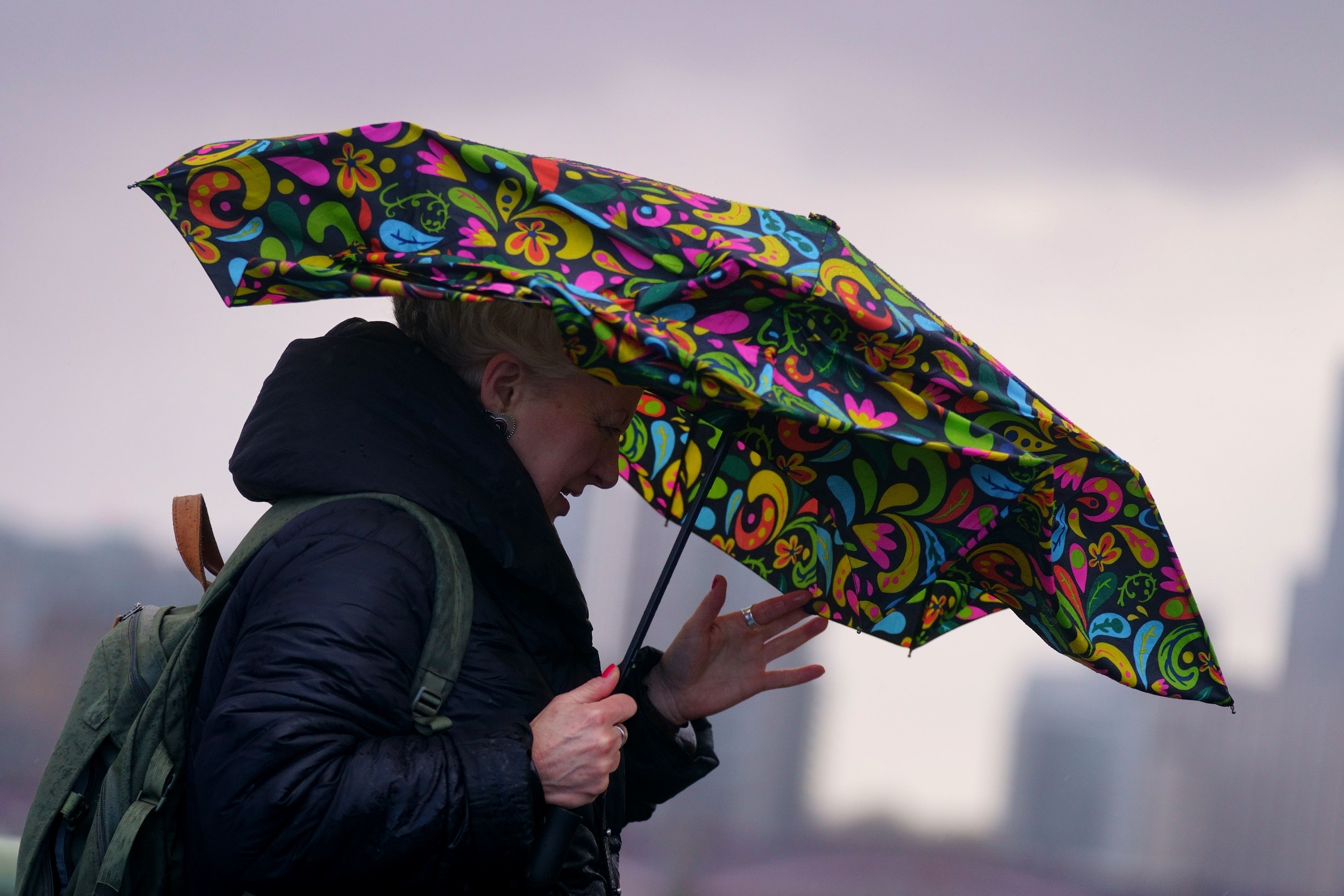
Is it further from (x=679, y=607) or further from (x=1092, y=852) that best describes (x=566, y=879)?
(x=1092, y=852)

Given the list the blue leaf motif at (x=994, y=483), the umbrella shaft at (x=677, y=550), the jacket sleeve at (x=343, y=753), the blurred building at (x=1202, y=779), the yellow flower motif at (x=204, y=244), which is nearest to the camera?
the jacket sleeve at (x=343, y=753)

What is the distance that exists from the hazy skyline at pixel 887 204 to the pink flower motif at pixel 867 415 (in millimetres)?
1600

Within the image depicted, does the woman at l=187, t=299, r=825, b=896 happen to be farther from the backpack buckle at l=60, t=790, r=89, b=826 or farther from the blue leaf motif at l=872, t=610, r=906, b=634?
the blue leaf motif at l=872, t=610, r=906, b=634

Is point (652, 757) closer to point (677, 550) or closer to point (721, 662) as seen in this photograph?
point (721, 662)

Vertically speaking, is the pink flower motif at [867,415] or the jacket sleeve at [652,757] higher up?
the pink flower motif at [867,415]

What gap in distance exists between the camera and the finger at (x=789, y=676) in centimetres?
153

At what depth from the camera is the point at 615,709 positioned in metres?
1.04

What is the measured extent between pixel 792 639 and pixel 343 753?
773 millimetres

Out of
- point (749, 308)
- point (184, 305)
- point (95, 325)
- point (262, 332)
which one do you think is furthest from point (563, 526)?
point (749, 308)

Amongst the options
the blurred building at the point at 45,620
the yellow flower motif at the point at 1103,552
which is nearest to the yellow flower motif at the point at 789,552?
the yellow flower motif at the point at 1103,552

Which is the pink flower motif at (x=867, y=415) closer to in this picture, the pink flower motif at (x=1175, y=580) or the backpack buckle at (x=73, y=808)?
the pink flower motif at (x=1175, y=580)

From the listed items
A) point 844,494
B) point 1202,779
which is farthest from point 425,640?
point 1202,779

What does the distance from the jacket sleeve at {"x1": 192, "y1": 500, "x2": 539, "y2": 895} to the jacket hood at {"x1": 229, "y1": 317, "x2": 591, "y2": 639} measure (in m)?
0.08

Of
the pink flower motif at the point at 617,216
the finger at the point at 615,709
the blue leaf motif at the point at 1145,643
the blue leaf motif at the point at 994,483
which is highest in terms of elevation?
the pink flower motif at the point at 617,216
